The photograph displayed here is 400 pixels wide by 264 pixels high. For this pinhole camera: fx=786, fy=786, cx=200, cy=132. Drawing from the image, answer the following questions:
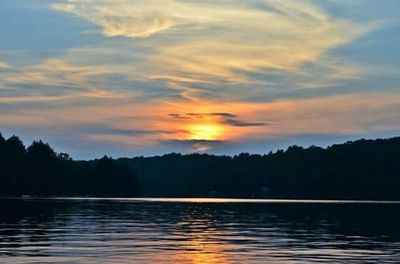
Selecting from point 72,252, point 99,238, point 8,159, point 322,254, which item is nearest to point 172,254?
point 72,252

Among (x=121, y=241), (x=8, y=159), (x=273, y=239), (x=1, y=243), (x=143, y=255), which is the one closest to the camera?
(x=143, y=255)

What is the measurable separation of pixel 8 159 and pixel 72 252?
526 feet

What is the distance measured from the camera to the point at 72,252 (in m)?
41.9

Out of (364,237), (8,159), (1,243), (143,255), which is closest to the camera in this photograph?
(143,255)

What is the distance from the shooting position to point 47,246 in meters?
45.5

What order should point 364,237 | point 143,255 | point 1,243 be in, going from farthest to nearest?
point 364,237, point 1,243, point 143,255

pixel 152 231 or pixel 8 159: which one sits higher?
pixel 8 159

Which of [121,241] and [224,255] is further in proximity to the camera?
[121,241]

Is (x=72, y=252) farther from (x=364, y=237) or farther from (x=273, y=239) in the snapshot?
(x=364, y=237)

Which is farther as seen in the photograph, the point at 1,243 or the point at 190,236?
the point at 190,236

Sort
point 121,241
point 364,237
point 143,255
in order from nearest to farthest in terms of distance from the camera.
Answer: point 143,255 → point 121,241 → point 364,237

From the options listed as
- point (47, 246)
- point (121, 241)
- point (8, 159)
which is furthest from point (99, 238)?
point (8, 159)

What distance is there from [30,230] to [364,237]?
25.7 m

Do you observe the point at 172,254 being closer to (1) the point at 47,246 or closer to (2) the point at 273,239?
(1) the point at 47,246
